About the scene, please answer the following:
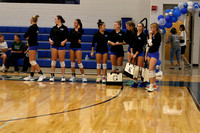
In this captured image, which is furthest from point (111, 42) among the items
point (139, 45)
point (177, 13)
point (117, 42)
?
point (177, 13)

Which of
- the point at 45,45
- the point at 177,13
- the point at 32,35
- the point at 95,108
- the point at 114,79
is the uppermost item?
the point at 177,13

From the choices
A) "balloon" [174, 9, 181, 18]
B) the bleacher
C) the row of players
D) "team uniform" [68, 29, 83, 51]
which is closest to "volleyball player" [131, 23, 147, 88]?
the row of players

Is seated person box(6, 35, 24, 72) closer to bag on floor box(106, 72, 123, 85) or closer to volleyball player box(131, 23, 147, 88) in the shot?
bag on floor box(106, 72, 123, 85)

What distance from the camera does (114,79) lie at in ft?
25.9

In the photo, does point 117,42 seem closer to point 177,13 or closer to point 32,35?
point 32,35

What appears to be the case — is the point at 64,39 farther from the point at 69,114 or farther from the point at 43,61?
the point at 69,114

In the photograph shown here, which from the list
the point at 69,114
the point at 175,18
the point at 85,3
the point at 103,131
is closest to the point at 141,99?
the point at 69,114

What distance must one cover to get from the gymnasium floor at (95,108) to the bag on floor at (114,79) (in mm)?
282

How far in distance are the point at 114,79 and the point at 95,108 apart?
104 inches

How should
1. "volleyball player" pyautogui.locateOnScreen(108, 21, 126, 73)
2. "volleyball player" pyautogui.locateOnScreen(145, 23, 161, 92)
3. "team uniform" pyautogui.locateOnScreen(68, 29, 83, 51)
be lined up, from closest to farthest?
"volleyball player" pyautogui.locateOnScreen(145, 23, 161, 92)
"volleyball player" pyautogui.locateOnScreen(108, 21, 126, 73)
"team uniform" pyautogui.locateOnScreen(68, 29, 83, 51)

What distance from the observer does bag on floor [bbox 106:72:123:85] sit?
784 cm

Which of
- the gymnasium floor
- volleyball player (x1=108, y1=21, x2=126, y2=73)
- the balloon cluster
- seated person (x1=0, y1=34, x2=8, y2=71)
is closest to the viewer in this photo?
the gymnasium floor

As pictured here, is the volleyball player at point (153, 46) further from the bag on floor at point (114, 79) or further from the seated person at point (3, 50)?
the seated person at point (3, 50)

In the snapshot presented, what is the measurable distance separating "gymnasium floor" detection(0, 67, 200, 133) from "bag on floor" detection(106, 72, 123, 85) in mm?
282
